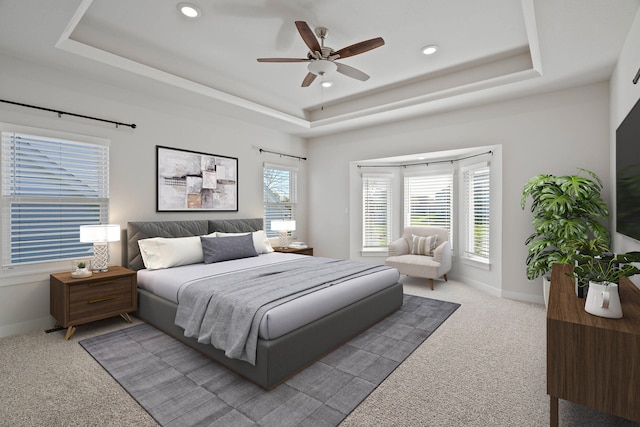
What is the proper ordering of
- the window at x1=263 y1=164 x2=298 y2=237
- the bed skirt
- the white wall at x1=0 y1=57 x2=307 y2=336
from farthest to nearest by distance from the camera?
the window at x1=263 y1=164 x2=298 y2=237 → the white wall at x1=0 y1=57 x2=307 y2=336 → the bed skirt

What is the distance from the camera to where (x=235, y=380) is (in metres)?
2.33

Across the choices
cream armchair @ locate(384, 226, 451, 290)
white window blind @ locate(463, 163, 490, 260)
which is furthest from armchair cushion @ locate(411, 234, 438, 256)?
white window blind @ locate(463, 163, 490, 260)

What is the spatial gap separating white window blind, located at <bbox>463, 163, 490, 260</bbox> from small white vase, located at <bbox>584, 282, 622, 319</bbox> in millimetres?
3290

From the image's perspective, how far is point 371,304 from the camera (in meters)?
3.26

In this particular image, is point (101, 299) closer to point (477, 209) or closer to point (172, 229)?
point (172, 229)

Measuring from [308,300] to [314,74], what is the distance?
2219 millimetres

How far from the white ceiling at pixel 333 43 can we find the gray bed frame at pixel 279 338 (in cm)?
180

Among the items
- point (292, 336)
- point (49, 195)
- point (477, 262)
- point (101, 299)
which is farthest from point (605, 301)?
point (49, 195)

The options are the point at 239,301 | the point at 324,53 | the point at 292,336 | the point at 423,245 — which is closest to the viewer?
the point at 292,336

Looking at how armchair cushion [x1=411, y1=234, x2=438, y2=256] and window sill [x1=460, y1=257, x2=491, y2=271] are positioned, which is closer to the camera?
window sill [x1=460, y1=257, x2=491, y2=271]

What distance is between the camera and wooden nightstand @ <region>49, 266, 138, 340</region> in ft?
9.87

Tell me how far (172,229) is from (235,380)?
2.50 m

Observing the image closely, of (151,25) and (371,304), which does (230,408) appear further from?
(151,25)

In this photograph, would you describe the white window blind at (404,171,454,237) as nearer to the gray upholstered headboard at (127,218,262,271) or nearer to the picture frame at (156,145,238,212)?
the gray upholstered headboard at (127,218,262,271)
